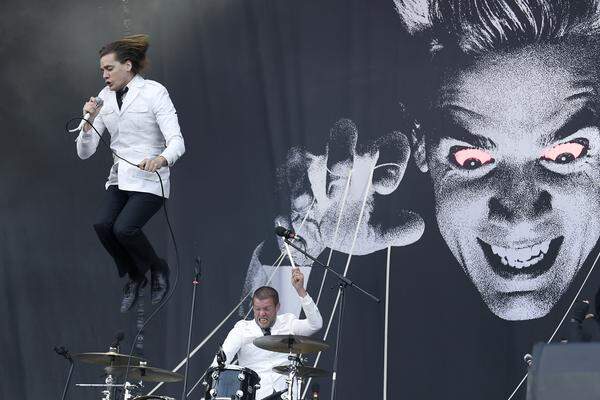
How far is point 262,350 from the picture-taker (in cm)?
635

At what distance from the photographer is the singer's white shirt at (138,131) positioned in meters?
5.41

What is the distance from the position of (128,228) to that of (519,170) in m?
2.39

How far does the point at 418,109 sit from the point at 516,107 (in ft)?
1.96

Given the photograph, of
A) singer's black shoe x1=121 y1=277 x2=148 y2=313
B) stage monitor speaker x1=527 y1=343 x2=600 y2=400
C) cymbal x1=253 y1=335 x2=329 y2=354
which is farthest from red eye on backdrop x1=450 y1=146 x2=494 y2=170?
stage monitor speaker x1=527 y1=343 x2=600 y2=400

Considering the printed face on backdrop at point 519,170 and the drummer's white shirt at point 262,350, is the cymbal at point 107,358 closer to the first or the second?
the drummer's white shirt at point 262,350

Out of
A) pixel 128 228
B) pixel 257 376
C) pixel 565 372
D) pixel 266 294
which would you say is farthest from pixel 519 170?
pixel 565 372

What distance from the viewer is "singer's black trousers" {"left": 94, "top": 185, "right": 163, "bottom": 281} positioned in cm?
534

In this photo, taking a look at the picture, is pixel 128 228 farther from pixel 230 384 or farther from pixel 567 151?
pixel 567 151

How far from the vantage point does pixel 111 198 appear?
5.53m

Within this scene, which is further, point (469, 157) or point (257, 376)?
point (469, 157)

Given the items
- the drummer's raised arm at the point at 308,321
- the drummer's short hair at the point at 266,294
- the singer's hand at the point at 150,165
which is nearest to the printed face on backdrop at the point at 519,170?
the drummer's raised arm at the point at 308,321

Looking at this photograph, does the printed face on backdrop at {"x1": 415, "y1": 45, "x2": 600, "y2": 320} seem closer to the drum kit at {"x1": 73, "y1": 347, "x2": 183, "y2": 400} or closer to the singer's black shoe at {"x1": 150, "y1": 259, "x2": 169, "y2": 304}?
the singer's black shoe at {"x1": 150, "y1": 259, "x2": 169, "y2": 304}

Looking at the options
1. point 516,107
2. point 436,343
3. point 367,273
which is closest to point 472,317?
point 436,343

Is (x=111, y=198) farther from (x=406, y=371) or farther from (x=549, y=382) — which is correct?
(x=549, y=382)
